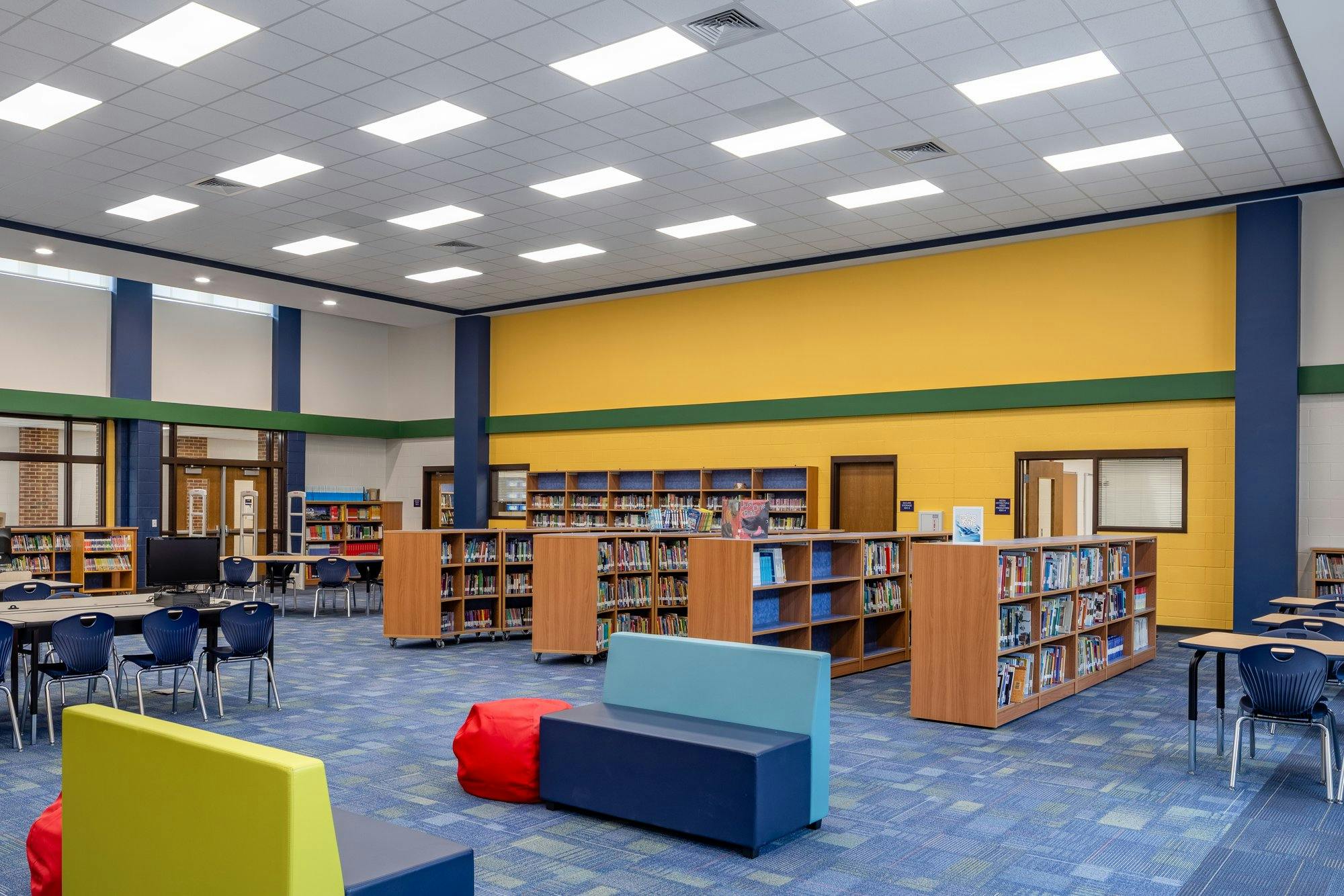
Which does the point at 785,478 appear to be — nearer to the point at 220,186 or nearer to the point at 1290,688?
the point at 220,186

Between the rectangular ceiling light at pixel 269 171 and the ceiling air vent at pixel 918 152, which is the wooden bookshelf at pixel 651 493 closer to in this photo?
the ceiling air vent at pixel 918 152

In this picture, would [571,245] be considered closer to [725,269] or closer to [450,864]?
[725,269]

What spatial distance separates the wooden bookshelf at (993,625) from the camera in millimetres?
6781

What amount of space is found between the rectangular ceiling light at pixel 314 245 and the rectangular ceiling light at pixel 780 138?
220 inches

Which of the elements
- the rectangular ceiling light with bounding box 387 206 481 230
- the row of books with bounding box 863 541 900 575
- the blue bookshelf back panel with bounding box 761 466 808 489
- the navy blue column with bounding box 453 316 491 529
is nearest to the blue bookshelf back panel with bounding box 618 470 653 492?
the blue bookshelf back panel with bounding box 761 466 808 489

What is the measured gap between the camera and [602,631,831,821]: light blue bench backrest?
4.75 meters

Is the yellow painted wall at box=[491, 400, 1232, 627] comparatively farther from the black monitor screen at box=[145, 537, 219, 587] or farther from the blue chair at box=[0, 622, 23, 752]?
the blue chair at box=[0, 622, 23, 752]

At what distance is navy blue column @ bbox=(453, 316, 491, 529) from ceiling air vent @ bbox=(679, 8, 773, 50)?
1070 cm

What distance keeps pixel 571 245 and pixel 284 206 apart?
3423mm

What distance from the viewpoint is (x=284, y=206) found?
11.2 m

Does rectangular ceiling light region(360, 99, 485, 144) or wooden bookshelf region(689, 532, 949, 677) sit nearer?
wooden bookshelf region(689, 532, 949, 677)

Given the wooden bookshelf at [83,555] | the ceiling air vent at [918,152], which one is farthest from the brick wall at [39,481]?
the ceiling air vent at [918,152]

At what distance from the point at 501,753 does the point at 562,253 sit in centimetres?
907

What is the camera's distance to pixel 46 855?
3.72 m
